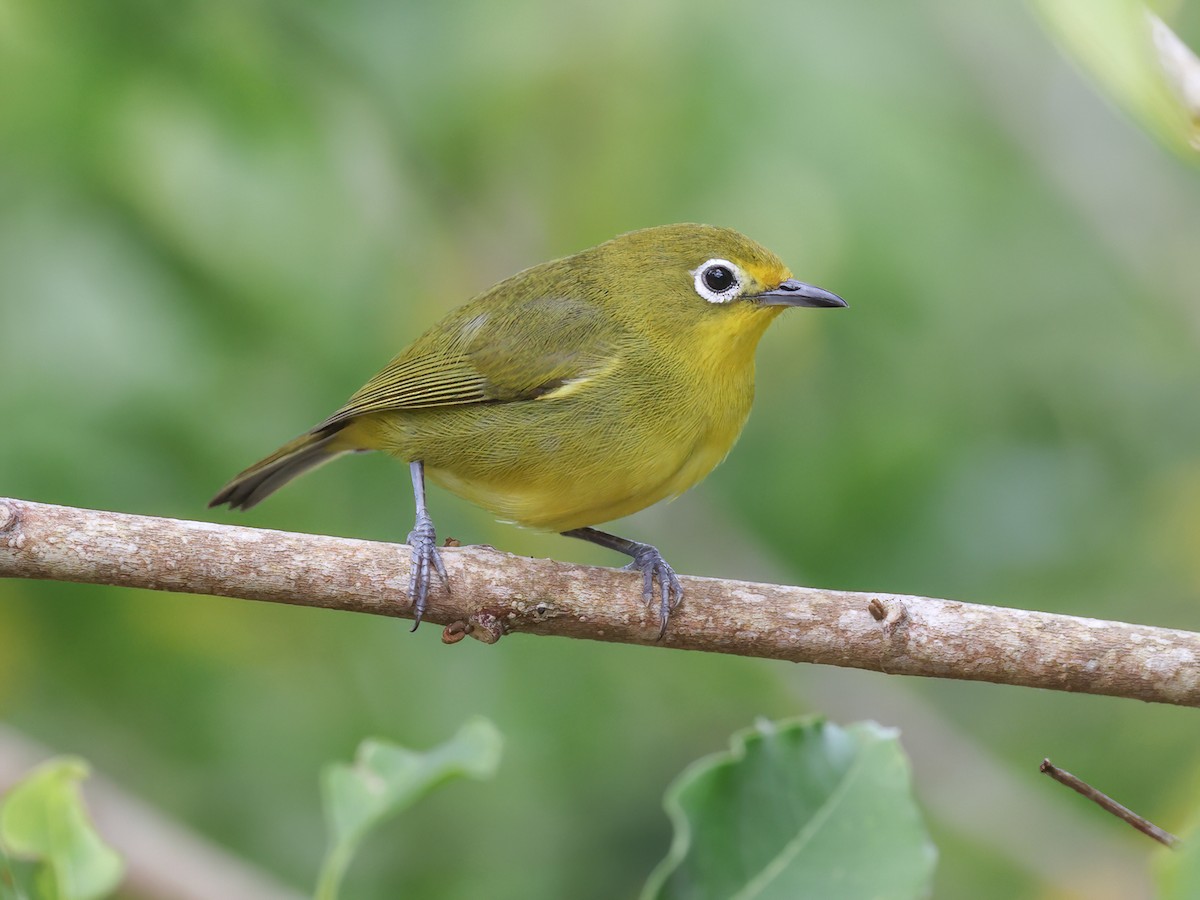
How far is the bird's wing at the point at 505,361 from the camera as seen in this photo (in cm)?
454

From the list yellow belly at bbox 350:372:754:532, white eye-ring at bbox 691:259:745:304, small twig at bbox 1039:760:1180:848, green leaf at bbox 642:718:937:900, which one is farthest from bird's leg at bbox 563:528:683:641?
small twig at bbox 1039:760:1180:848

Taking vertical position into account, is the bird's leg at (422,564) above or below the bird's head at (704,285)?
below

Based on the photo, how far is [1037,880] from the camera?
16.0ft

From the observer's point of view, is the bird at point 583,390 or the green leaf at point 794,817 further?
the bird at point 583,390

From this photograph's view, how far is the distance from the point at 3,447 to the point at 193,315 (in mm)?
697

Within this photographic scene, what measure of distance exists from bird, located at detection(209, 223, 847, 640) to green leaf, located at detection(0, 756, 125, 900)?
1504 millimetres

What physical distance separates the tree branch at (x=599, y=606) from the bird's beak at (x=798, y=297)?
1108 millimetres

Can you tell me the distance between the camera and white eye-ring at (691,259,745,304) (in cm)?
456

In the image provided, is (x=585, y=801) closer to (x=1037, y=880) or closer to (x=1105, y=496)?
(x=1037, y=880)

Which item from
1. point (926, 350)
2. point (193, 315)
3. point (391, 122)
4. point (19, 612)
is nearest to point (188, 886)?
point (19, 612)

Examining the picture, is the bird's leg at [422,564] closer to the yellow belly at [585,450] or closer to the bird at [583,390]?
the bird at [583,390]

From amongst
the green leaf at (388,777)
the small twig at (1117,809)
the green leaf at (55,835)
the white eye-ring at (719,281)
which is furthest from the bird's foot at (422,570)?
the small twig at (1117,809)

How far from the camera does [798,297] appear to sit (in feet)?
14.6

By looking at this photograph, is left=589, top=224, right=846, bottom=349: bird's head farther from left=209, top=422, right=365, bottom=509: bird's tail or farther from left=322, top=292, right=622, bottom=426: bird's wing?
left=209, top=422, right=365, bottom=509: bird's tail
